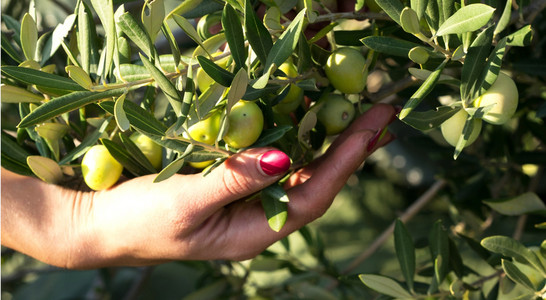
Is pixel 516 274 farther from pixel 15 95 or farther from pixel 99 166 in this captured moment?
pixel 15 95

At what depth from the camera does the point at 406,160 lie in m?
2.72

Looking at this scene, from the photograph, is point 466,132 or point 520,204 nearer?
point 466,132

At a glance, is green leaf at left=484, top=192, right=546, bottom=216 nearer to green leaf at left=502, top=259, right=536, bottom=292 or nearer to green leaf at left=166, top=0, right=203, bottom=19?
green leaf at left=502, top=259, right=536, bottom=292

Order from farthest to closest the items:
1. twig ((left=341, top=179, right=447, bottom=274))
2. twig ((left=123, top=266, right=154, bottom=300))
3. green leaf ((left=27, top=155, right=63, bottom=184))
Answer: twig ((left=123, top=266, right=154, bottom=300)) < twig ((left=341, top=179, right=447, bottom=274)) < green leaf ((left=27, top=155, right=63, bottom=184))

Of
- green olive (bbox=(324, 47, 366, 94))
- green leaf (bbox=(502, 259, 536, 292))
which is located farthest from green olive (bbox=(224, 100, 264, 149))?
green leaf (bbox=(502, 259, 536, 292))

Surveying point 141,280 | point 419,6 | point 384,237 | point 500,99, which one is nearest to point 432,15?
point 419,6

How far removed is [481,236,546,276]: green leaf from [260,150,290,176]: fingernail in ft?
1.07

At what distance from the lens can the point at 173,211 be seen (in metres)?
0.96

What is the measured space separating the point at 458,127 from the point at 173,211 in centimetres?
46

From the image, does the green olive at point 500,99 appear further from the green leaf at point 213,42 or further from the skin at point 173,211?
the green leaf at point 213,42

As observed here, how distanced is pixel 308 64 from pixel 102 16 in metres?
0.29

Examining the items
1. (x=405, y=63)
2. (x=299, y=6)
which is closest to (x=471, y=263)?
(x=405, y=63)

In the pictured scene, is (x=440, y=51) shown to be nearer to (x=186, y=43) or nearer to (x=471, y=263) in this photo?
(x=186, y=43)

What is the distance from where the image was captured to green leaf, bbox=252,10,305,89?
2.39 feet
